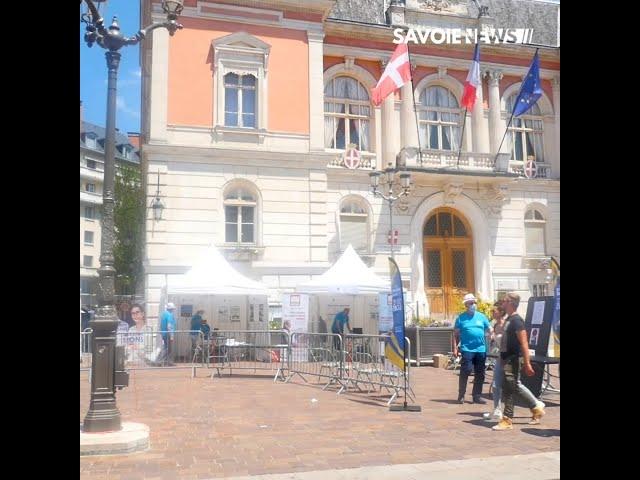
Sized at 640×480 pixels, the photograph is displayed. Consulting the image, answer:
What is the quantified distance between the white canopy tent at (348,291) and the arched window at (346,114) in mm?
6324

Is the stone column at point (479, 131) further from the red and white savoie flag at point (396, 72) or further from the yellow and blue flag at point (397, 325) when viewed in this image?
the yellow and blue flag at point (397, 325)

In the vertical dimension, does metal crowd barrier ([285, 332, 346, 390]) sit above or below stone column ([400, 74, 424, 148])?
below

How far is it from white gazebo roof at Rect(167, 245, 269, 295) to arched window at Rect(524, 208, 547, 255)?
12.3 metres

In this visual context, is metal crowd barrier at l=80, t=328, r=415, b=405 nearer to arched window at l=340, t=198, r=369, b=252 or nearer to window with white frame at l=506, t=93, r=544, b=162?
arched window at l=340, t=198, r=369, b=252

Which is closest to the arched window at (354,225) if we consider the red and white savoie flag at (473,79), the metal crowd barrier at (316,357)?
the red and white savoie flag at (473,79)

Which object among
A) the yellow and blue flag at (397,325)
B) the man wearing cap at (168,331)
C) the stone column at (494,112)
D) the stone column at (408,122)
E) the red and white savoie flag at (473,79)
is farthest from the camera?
the stone column at (494,112)

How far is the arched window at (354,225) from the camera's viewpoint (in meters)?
24.6

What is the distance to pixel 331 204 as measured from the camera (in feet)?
80.1

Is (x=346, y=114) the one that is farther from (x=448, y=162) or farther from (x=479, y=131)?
(x=479, y=131)

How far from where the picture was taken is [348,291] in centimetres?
1900

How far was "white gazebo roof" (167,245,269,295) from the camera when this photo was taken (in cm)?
1866

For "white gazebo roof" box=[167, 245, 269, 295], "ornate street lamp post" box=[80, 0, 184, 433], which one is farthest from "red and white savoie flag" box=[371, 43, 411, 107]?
"ornate street lamp post" box=[80, 0, 184, 433]

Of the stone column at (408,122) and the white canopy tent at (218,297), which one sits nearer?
the white canopy tent at (218,297)
